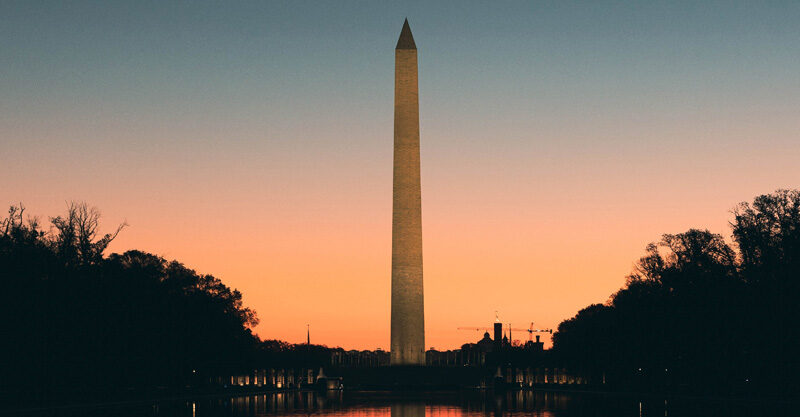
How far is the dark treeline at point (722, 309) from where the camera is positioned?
175ft

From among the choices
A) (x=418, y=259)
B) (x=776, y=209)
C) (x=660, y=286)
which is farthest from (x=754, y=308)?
(x=418, y=259)

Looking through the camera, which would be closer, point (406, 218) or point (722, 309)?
point (722, 309)

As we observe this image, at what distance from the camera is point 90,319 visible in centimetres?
5256

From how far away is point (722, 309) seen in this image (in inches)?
2258

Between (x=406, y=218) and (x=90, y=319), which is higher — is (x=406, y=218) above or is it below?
above

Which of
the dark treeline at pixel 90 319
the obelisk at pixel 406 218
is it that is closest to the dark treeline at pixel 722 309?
the obelisk at pixel 406 218

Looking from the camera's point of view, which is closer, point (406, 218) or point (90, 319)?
point (90, 319)

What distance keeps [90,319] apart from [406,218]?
981 inches

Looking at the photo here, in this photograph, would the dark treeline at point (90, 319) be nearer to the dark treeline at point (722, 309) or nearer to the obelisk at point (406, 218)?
the obelisk at point (406, 218)

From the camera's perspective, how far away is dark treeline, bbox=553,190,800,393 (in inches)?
2098

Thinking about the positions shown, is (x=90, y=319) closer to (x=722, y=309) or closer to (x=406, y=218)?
(x=406, y=218)

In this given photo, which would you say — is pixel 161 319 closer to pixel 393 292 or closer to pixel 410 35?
pixel 393 292

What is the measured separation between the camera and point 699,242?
62906mm

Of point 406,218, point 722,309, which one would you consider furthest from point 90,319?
point 722,309
